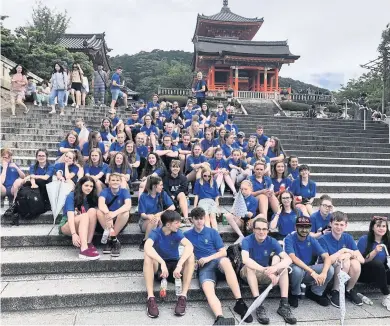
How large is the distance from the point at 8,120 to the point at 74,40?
2244 centimetres

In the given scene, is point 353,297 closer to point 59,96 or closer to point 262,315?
point 262,315

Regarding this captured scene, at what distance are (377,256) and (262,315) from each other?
164cm

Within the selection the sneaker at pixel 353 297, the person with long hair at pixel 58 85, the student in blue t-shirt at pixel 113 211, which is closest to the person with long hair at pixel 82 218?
the student in blue t-shirt at pixel 113 211

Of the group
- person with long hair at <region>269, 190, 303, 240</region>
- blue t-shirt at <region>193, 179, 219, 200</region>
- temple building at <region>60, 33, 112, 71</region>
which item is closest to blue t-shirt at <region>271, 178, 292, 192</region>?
person with long hair at <region>269, 190, 303, 240</region>

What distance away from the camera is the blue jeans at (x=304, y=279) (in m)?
3.62

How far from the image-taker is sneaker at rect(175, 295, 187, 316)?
3320 millimetres

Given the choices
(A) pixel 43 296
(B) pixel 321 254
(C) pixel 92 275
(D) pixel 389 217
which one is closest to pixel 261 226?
(B) pixel 321 254

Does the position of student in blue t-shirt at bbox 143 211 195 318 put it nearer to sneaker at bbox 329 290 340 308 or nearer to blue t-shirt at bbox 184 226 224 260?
blue t-shirt at bbox 184 226 224 260

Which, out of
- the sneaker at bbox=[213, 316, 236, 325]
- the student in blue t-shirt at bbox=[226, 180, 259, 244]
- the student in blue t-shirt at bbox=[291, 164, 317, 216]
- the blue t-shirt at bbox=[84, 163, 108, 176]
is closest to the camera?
the sneaker at bbox=[213, 316, 236, 325]

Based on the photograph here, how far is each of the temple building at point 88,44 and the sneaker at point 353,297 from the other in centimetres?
2549

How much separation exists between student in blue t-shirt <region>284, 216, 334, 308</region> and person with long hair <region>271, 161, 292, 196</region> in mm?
1636

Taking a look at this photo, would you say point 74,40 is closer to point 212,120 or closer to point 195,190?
point 212,120

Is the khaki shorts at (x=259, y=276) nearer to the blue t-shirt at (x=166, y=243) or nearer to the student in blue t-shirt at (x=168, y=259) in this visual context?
the student in blue t-shirt at (x=168, y=259)

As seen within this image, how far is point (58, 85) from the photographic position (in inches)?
381
